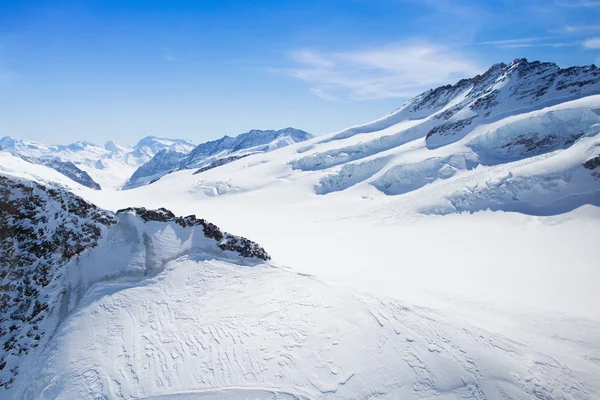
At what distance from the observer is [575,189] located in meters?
25.5

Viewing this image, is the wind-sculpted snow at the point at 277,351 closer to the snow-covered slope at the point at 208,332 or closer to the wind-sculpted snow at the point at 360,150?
the snow-covered slope at the point at 208,332

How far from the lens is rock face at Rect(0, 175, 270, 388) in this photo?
9.16 metres

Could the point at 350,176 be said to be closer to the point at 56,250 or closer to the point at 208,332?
the point at 208,332

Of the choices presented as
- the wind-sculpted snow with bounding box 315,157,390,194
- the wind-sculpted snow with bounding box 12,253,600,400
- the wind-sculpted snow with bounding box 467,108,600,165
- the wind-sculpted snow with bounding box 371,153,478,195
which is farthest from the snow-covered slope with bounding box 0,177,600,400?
the wind-sculpted snow with bounding box 315,157,390,194

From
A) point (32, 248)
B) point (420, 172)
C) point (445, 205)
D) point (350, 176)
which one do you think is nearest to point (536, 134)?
point (420, 172)

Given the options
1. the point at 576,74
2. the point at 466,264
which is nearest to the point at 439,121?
the point at 576,74

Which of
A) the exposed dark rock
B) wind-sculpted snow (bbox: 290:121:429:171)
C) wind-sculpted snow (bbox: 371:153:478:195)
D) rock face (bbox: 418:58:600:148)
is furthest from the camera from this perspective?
wind-sculpted snow (bbox: 290:121:429:171)

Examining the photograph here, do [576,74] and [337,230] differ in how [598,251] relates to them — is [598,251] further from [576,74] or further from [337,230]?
[576,74]

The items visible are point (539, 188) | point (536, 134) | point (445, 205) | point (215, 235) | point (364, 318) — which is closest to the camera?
point (364, 318)

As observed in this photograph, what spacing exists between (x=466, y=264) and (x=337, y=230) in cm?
1242

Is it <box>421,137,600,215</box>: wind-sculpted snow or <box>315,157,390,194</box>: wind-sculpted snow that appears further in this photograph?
<box>315,157,390,194</box>: wind-sculpted snow

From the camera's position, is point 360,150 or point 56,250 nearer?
point 56,250

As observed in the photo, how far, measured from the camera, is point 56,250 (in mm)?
10664

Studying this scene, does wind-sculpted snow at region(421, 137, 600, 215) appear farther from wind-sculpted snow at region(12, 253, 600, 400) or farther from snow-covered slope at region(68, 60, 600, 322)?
wind-sculpted snow at region(12, 253, 600, 400)
